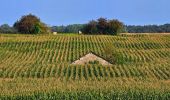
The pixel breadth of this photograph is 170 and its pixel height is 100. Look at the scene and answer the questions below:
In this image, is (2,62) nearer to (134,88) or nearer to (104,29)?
(134,88)

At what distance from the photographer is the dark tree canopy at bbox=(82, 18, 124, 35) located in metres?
126

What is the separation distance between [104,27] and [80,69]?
207 ft

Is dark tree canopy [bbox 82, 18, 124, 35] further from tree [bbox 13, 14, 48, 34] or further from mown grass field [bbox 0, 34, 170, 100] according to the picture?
mown grass field [bbox 0, 34, 170, 100]

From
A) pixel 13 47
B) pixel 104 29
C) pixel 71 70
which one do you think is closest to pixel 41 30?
pixel 104 29

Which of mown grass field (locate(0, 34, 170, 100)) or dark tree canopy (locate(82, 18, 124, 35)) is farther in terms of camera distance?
dark tree canopy (locate(82, 18, 124, 35))

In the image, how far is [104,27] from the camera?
423 ft

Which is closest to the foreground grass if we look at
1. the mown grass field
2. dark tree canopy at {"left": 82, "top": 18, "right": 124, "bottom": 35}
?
the mown grass field

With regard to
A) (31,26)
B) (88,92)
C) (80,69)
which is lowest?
(80,69)

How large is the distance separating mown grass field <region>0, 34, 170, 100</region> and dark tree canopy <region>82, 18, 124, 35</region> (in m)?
17.3

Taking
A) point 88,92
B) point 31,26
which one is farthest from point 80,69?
point 31,26

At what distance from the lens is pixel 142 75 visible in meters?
62.1

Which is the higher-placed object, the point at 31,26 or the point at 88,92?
the point at 88,92

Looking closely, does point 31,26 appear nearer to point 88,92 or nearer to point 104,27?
point 104,27

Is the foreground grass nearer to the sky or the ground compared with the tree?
nearer to the sky
